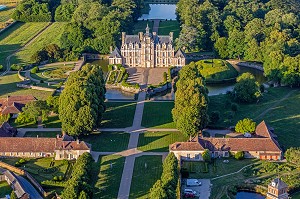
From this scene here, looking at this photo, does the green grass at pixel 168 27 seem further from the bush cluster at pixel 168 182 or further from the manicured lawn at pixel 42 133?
the bush cluster at pixel 168 182

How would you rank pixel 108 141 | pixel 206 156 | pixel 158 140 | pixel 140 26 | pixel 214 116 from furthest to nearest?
pixel 140 26 < pixel 214 116 < pixel 158 140 < pixel 108 141 < pixel 206 156

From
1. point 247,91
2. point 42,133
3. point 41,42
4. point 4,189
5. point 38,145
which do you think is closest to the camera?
point 4,189

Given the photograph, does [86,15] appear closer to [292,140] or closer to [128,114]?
[128,114]

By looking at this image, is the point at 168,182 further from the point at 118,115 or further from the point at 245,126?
the point at 118,115

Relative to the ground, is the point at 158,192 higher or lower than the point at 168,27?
lower

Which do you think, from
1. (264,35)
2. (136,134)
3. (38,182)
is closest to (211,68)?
(264,35)

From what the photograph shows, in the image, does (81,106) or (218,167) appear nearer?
(218,167)

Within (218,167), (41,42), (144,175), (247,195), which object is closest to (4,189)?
(144,175)
